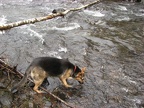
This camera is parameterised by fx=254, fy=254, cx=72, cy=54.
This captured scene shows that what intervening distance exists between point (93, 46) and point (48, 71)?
4479 millimetres

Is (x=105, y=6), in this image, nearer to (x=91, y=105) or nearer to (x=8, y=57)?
(x=8, y=57)

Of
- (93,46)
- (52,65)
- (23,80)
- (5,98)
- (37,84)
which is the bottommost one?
(93,46)

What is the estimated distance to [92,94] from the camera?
8.12 meters

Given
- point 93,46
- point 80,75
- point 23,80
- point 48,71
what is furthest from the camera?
point 93,46

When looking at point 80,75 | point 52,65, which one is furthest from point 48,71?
point 80,75

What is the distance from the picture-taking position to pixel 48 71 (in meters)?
7.78

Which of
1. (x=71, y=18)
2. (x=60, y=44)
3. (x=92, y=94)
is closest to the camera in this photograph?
(x=92, y=94)

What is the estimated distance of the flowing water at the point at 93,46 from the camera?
8.21 metres

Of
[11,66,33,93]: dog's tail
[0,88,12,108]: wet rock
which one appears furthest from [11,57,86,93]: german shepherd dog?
[0,88,12,108]: wet rock

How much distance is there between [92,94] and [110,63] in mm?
2445

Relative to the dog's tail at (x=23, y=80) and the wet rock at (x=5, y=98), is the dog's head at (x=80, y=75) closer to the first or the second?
the dog's tail at (x=23, y=80)

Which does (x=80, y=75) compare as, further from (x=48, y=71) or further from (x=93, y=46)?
(x=93, y=46)

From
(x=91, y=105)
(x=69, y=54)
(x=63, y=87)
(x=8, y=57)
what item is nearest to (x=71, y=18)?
(x=69, y=54)

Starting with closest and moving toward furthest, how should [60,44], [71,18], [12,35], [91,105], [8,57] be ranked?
1. [91,105]
2. [8,57]
3. [60,44]
4. [12,35]
5. [71,18]
